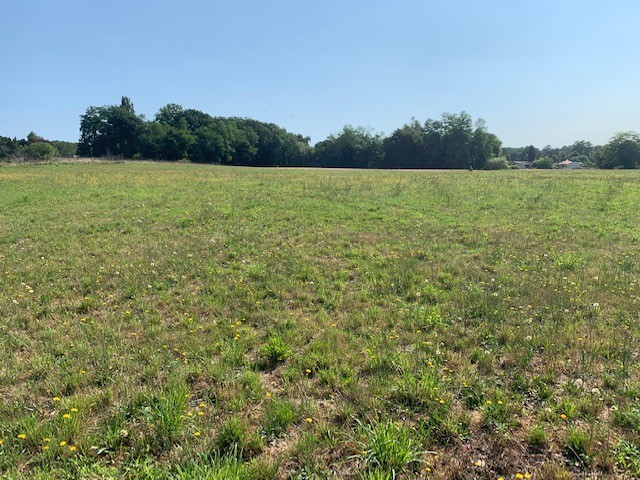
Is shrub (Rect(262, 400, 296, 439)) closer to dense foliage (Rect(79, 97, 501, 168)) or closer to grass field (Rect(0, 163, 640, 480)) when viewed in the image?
grass field (Rect(0, 163, 640, 480))

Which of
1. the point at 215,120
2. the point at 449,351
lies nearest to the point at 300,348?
the point at 449,351

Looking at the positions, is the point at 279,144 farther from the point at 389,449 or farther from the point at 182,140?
the point at 389,449

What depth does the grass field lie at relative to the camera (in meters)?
3.09

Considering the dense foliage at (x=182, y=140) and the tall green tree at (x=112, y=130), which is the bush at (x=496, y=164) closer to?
the dense foliage at (x=182, y=140)

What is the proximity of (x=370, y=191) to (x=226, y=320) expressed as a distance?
1678 cm

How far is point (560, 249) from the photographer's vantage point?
9438 mm

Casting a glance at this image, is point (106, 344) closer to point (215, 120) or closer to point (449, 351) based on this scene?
point (449, 351)

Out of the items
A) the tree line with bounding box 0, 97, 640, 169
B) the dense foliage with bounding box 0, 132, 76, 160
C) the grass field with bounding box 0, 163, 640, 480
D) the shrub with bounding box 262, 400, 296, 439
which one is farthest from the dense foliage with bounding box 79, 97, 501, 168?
the shrub with bounding box 262, 400, 296, 439

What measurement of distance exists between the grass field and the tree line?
7896 cm

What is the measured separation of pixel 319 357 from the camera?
456 cm

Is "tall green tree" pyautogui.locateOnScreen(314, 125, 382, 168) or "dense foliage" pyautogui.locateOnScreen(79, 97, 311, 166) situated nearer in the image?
"dense foliage" pyautogui.locateOnScreen(79, 97, 311, 166)

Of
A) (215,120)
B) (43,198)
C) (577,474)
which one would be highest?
(215,120)

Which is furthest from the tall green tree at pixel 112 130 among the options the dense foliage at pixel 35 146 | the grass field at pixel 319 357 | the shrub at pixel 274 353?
the shrub at pixel 274 353

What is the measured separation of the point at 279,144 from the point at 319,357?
4158 inches
